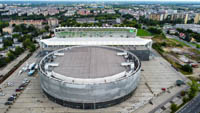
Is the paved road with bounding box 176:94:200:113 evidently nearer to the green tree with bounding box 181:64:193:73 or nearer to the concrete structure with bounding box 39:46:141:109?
the concrete structure with bounding box 39:46:141:109

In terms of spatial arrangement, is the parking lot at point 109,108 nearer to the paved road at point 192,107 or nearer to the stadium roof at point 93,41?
the paved road at point 192,107

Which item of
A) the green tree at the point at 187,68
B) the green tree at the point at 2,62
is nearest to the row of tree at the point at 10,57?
the green tree at the point at 2,62

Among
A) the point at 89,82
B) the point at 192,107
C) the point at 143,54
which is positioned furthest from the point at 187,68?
the point at 89,82

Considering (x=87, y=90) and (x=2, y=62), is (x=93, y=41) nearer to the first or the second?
(x=87, y=90)

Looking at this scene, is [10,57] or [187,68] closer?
[187,68]

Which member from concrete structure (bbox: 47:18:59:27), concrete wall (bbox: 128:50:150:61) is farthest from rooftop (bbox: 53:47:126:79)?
concrete structure (bbox: 47:18:59:27)

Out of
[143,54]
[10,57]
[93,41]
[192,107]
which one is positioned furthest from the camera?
[93,41]

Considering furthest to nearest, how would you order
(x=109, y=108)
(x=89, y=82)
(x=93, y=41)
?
(x=93, y=41) < (x=109, y=108) < (x=89, y=82)
